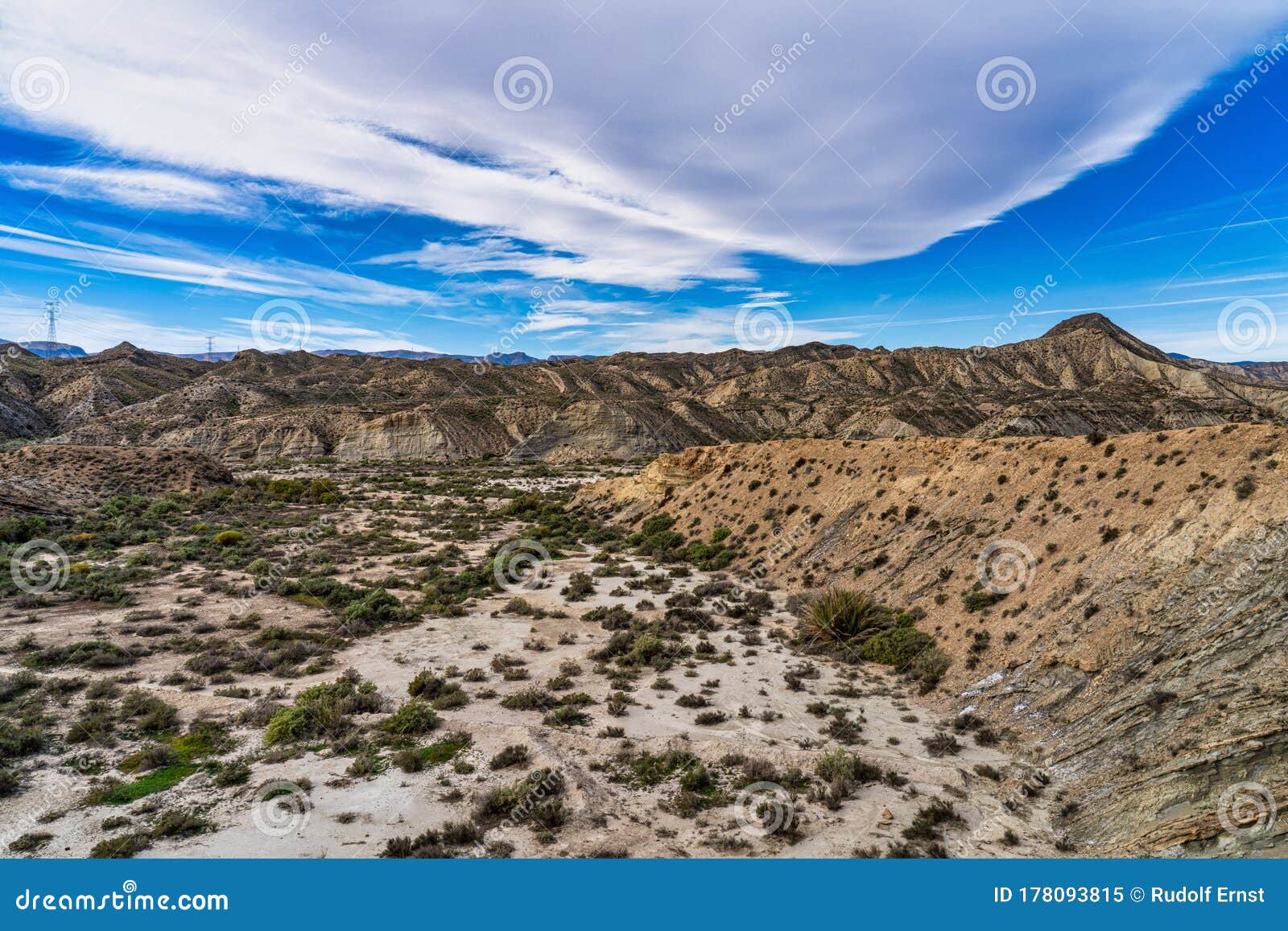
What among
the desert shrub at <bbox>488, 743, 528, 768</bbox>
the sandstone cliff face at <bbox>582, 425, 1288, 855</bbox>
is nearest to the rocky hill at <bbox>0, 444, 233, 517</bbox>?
the desert shrub at <bbox>488, 743, 528, 768</bbox>

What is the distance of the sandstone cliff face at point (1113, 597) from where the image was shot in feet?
23.2

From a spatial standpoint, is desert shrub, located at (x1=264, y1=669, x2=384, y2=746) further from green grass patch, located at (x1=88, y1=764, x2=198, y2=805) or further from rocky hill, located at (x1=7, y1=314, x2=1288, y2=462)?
rocky hill, located at (x1=7, y1=314, x2=1288, y2=462)

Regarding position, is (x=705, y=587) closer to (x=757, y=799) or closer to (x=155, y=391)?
(x=757, y=799)

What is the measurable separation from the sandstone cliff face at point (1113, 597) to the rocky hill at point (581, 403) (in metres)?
33.4

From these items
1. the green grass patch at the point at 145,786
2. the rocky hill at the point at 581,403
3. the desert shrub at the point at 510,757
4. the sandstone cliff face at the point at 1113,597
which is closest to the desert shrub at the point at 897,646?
the sandstone cliff face at the point at 1113,597

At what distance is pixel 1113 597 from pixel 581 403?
6525cm

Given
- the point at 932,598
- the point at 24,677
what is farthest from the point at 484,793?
the point at 932,598

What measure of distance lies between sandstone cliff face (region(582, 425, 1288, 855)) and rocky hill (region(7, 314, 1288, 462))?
110ft

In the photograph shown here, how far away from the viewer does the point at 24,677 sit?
1098cm

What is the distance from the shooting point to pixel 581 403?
73.1 m

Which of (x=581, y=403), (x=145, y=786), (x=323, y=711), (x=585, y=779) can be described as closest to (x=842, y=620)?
(x=585, y=779)

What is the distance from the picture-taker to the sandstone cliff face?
7074 millimetres

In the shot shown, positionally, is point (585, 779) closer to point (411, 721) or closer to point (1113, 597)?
point (411, 721)

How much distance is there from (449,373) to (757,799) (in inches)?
4180
